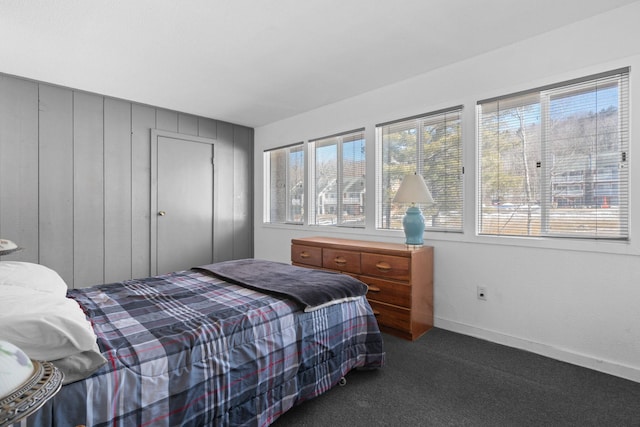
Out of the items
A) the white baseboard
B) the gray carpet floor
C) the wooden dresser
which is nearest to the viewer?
the gray carpet floor

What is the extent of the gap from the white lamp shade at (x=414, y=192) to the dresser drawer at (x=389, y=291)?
70 centimetres

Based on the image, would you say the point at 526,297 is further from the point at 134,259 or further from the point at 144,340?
the point at 134,259

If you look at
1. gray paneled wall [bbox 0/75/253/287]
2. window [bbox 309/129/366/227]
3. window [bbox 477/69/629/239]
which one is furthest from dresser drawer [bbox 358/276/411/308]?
gray paneled wall [bbox 0/75/253/287]

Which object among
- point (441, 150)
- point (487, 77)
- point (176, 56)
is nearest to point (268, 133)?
point (176, 56)

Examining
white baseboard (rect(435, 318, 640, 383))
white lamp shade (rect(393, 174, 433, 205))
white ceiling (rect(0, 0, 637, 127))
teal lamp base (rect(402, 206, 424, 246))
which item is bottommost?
white baseboard (rect(435, 318, 640, 383))

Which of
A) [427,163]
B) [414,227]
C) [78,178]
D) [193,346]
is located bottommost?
[193,346]

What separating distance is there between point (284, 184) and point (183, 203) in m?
1.38

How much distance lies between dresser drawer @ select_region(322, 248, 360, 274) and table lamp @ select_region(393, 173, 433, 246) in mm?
499

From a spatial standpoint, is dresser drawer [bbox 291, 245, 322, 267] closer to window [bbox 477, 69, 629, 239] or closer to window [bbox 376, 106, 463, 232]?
window [bbox 376, 106, 463, 232]

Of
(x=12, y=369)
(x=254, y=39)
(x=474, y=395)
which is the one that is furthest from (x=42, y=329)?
(x=254, y=39)

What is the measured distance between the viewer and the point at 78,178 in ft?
11.6

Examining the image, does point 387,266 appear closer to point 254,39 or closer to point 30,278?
point 254,39

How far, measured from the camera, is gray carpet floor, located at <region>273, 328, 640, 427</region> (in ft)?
5.51

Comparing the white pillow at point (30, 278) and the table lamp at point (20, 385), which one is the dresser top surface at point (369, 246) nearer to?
the white pillow at point (30, 278)
